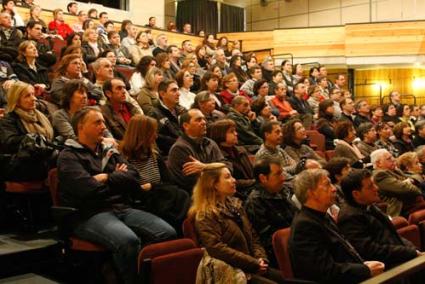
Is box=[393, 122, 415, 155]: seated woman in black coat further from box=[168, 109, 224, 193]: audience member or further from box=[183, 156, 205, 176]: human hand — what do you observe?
box=[183, 156, 205, 176]: human hand

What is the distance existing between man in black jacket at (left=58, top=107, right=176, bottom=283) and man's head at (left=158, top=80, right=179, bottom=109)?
3.89ft

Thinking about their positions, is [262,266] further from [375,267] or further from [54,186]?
[54,186]

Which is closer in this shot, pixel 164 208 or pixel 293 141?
pixel 164 208

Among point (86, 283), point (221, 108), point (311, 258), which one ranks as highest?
point (221, 108)

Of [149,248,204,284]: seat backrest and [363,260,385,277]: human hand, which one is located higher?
[149,248,204,284]: seat backrest

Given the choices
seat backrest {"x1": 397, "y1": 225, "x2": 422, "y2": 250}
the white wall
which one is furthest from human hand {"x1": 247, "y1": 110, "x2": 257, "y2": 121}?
the white wall

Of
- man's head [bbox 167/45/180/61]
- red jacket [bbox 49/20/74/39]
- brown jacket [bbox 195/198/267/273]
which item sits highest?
red jacket [bbox 49/20/74/39]

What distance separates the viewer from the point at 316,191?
2.14m

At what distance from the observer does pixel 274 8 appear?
11562mm

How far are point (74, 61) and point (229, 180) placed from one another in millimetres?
1824

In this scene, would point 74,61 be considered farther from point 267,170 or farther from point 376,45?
point 376,45

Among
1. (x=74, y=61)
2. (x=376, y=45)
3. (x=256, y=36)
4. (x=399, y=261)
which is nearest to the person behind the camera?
(x=399, y=261)

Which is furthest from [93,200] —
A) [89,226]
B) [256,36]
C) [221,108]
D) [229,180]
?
[256,36]

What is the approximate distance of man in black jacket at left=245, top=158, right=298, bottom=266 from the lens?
2.44 metres
